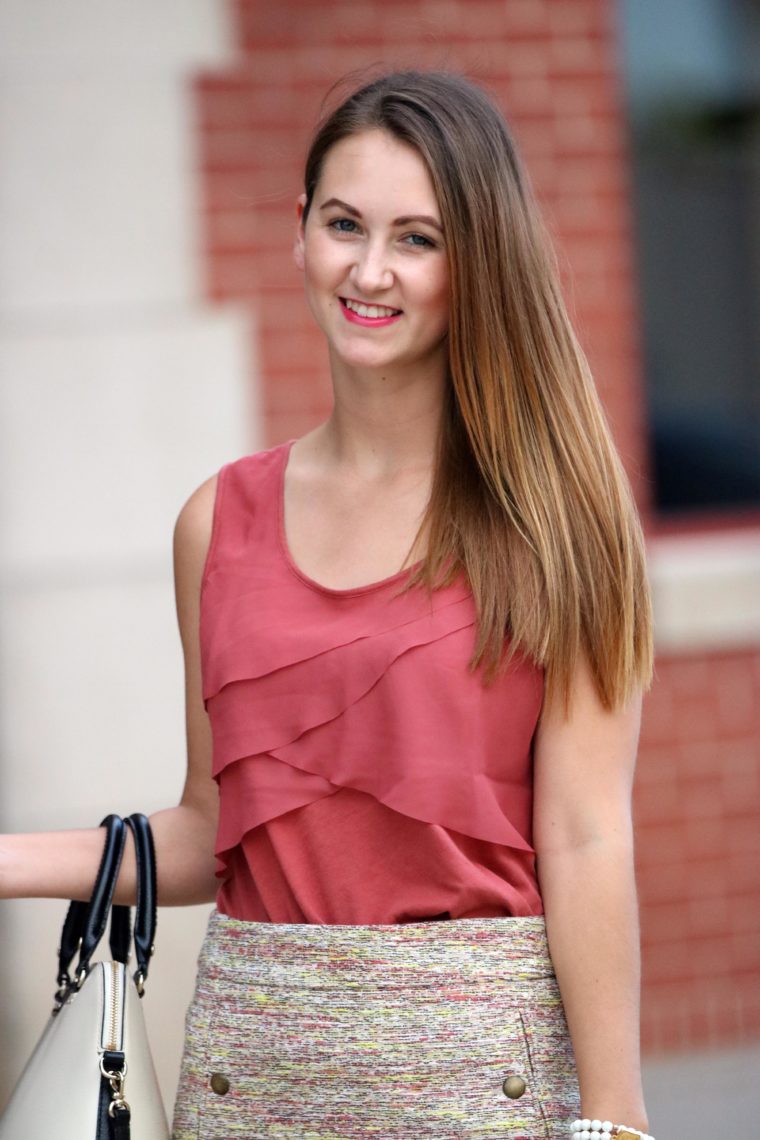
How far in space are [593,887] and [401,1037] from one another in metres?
0.32

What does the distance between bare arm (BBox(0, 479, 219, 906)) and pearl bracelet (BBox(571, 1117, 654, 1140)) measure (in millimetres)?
664

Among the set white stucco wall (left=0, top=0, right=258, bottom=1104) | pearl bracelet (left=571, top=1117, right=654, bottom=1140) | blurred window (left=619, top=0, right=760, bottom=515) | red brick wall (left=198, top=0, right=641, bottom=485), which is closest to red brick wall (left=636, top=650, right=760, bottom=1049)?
blurred window (left=619, top=0, right=760, bottom=515)

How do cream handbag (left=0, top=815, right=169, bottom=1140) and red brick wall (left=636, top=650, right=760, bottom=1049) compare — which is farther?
red brick wall (left=636, top=650, right=760, bottom=1049)

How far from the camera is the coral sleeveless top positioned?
2.18 metres

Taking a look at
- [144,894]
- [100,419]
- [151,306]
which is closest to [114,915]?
[144,894]

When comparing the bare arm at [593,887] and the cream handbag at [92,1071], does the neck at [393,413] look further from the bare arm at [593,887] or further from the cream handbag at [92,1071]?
the cream handbag at [92,1071]

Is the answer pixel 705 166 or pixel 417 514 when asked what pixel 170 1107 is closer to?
pixel 417 514

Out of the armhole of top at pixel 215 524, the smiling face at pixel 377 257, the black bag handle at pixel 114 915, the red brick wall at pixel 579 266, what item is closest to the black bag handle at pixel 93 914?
the black bag handle at pixel 114 915

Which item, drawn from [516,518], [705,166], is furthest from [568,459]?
[705,166]

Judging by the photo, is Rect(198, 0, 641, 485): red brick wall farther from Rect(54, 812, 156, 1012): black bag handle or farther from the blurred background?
Rect(54, 812, 156, 1012): black bag handle

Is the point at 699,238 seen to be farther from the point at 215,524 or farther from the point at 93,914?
the point at 93,914

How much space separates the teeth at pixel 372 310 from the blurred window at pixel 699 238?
3.08m

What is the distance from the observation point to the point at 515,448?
89.4 inches

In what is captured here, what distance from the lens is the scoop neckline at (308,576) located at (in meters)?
2.26
